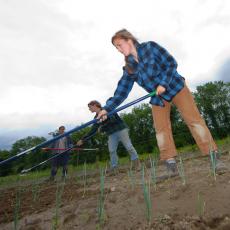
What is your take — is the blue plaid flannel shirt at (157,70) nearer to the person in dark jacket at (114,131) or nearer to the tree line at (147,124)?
the person in dark jacket at (114,131)

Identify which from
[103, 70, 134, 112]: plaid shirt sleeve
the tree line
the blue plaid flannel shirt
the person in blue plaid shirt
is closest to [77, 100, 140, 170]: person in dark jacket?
[103, 70, 134, 112]: plaid shirt sleeve

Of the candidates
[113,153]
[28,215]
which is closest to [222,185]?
[28,215]

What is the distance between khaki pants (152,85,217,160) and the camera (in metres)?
3.53

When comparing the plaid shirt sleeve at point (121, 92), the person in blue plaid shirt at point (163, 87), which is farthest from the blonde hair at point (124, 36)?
the plaid shirt sleeve at point (121, 92)

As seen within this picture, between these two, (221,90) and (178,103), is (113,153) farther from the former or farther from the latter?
(221,90)

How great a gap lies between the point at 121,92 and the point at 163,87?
2.63 feet

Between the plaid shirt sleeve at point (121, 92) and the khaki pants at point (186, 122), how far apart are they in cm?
50

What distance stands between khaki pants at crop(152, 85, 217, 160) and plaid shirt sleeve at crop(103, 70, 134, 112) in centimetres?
50

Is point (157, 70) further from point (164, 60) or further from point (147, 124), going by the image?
point (147, 124)

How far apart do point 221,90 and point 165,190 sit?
3543cm

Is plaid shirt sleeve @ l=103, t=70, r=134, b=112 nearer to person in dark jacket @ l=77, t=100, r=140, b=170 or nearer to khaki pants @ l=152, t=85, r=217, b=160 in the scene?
khaki pants @ l=152, t=85, r=217, b=160

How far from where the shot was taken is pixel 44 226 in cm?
265

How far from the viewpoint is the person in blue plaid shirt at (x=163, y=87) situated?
3.49 metres

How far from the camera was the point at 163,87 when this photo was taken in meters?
3.35
